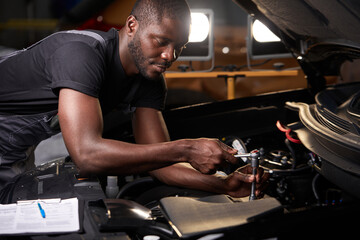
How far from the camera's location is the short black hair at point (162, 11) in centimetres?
129

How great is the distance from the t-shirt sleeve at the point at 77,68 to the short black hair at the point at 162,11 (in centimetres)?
22

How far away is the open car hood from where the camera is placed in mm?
1047

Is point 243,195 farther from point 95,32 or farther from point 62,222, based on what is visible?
point 95,32

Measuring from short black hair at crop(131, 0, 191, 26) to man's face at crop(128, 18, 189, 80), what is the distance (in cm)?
2

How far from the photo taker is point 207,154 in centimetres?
112

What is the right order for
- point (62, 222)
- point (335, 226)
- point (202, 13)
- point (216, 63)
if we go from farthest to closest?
1. point (216, 63)
2. point (202, 13)
3. point (62, 222)
4. point (335, 226)

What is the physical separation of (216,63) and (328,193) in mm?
3204

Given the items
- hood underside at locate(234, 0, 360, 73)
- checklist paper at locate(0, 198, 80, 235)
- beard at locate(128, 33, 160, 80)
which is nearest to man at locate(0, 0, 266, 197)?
beard at locate(128, 33, 160, 80)

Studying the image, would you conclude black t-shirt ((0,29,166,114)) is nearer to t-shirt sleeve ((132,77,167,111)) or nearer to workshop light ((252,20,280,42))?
t-shirt sleeve ((132,77,167,111))

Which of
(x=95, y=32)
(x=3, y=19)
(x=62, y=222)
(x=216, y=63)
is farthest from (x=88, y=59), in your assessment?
(x=3, y=19)

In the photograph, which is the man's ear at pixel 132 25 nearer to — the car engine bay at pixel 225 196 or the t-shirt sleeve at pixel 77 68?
the t-shirt sleeve at pixel 77 68

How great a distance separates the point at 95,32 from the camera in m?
1.39

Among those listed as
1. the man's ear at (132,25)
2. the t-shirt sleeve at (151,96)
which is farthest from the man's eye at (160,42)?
the t-shirt sleeve at (151,96)

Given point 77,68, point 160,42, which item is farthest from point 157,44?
point 77,68
